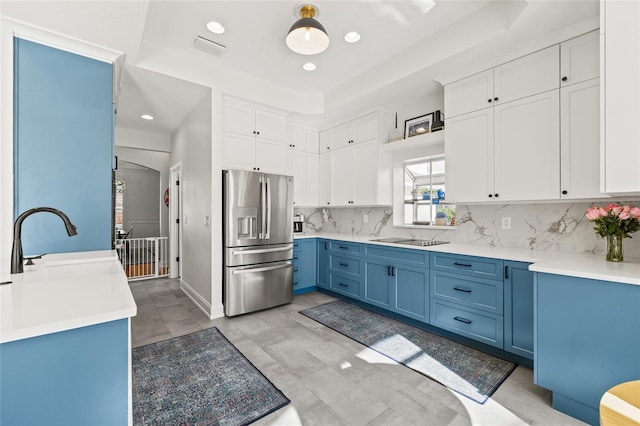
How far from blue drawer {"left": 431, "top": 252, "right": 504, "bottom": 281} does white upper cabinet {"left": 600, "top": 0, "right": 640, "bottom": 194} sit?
0.93m

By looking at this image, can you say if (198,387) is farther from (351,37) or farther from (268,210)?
(351,37)

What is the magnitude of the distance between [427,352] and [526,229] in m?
1.50

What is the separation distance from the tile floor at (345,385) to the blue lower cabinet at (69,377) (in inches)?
41.6

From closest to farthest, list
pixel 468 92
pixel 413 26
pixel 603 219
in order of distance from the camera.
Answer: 1. pixel 603 219
2. pixel 413 26
3. pixel 468 92

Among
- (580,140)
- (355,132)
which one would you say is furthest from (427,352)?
(355,132)

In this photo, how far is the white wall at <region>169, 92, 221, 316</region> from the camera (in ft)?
11.5

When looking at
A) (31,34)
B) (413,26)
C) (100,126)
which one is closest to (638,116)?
(413,26)

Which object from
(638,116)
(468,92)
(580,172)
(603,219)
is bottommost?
(603,219)

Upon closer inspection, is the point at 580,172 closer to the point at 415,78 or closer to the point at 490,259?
the point at 490,259

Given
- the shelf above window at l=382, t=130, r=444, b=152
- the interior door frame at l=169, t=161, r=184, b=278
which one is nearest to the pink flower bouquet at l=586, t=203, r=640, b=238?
the shelf above window at l=382, t=130, r=444, b=152

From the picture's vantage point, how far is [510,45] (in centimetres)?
245

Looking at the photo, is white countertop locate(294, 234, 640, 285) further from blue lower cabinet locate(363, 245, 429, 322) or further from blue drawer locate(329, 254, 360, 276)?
blue drawer locate(329, 254, 360, 276)

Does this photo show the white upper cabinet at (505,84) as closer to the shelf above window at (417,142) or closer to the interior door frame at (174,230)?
the shelf above window at (417,142)

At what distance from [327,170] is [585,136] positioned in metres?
3.10
